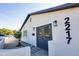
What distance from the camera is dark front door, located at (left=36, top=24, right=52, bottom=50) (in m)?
7.67

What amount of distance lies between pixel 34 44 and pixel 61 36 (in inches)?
139

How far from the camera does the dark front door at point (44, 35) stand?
7668 mm

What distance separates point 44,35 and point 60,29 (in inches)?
74.9

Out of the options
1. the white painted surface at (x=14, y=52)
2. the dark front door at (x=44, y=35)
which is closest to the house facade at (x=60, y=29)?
the dark front door at (x=44, y=35)

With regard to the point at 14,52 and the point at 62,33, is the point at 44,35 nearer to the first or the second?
the point at 62,33

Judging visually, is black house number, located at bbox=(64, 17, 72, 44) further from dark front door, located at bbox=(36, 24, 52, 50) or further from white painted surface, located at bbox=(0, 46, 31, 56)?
white painted surface, located at bbox=(0, 46, 31, 56)

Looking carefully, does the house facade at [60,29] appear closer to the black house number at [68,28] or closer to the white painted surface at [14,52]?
the black house number at [68,28]

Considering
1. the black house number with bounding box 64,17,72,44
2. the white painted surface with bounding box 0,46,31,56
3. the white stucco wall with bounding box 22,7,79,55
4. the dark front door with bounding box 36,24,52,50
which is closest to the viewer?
the white painted surface with bounding box 0,46,31,56

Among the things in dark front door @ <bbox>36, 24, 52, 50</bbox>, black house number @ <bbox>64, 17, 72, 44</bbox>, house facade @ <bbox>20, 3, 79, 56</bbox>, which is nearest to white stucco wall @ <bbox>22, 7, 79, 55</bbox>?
house facade @ <bbox>20, 3, 79, 56</bbox>

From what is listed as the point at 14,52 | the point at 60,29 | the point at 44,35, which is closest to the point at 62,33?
the point at 60,29

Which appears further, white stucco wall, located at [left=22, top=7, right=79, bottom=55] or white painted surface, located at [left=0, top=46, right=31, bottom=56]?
white stucco wall, located at [left=22, top=7, right=79, bottom=55]

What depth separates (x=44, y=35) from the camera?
8227 mm

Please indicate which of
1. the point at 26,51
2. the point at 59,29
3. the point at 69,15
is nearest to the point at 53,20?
the point at 59,29

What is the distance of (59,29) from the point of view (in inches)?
259
